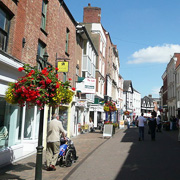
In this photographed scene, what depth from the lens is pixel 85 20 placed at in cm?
3194

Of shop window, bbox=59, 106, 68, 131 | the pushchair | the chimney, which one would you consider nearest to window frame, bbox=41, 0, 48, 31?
shop window, bbox=59, 106, 68, 131

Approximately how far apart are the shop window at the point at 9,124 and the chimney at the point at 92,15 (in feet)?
79.2

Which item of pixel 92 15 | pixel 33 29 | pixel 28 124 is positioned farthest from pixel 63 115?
pixel 92 15

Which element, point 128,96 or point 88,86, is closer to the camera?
point 88,86

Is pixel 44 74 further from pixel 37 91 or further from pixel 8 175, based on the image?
pixel 8 175

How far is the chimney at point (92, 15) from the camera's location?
31.5 metres

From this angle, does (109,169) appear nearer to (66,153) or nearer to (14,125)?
(66,153)

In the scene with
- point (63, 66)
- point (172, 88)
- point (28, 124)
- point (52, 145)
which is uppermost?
point (172, 88)

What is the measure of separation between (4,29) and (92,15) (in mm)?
24313

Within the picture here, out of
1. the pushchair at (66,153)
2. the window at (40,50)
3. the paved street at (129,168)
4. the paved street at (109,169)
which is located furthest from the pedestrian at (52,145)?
the window at (40,50)

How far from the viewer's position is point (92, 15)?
31.7m

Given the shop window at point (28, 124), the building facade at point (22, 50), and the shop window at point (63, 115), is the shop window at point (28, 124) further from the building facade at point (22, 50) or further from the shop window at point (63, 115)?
the shop window at point (63, 115)

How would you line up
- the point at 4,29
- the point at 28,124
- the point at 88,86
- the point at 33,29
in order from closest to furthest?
the point at 4,29 < the point at 28,124 < the point at 33,29 < the point at 88,86

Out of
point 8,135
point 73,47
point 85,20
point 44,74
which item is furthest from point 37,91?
point 85,20
